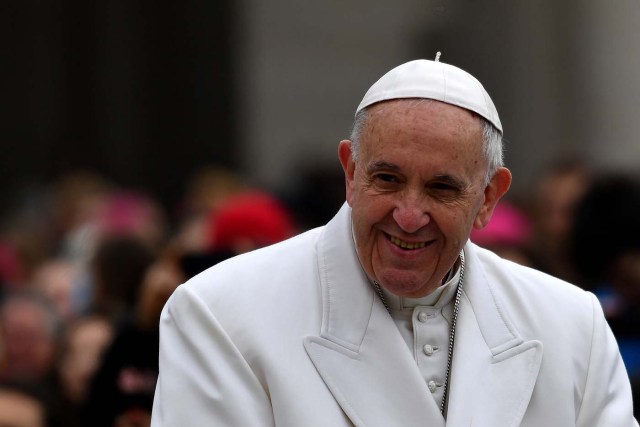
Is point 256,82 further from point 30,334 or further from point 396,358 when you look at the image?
point 396,358

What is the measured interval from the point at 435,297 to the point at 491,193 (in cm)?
32

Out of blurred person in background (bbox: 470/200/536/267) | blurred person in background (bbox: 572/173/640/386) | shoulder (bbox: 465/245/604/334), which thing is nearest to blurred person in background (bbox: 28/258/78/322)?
blurred person in background (bbox: 470/200/536/267)

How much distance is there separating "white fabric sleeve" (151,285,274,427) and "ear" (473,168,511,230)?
67 centimetres

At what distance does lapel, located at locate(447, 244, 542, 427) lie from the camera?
4020mm

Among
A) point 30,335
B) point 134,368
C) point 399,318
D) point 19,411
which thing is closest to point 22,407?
point 19,411

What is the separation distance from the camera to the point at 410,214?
3.82 metres

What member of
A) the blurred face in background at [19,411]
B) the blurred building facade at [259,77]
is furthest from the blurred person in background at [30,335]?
the blurred building facade at [259,77]

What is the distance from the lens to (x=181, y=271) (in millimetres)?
5793

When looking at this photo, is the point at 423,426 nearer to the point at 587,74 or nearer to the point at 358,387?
the point at 358,387

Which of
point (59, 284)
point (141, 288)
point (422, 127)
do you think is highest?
point (422, 127)

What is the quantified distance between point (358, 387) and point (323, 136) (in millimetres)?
14820

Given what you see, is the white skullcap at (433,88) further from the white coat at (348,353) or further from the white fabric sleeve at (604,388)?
the white fabric sleeve at (604,388)

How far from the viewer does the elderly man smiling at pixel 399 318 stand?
387 centimetres

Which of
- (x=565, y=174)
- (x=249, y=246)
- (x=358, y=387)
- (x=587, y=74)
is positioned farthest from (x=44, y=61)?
(x=358, y=387)
